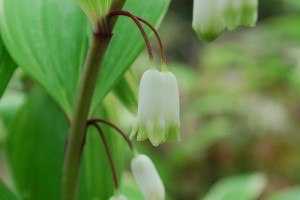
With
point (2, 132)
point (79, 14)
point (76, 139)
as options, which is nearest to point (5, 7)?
point (79, 14)

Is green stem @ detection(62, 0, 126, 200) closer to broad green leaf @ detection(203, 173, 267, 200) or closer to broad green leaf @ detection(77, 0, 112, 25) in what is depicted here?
broad green leaf @ detection(77, 0, 112, 25)

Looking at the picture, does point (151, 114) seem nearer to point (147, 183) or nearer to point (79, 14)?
point (147, 183)

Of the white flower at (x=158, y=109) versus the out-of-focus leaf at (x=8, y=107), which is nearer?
the white flower at (x=158, y=109)

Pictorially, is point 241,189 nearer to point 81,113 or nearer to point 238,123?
point 81,113

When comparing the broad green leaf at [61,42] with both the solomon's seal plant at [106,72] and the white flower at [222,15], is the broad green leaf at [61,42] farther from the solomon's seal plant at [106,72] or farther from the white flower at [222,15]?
the white flower at [222,15]

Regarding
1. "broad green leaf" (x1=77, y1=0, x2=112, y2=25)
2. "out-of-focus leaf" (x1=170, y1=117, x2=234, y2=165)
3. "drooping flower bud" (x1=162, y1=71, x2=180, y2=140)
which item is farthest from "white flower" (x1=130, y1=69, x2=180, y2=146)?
"out-of-focus leaf" (x1=170, y1=117, x2=234, y2=165)

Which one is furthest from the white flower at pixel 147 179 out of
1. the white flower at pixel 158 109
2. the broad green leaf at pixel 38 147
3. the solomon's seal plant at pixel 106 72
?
the broad green leaf at pixel 38 147

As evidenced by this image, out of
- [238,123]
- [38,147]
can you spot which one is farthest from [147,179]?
[238,123]
